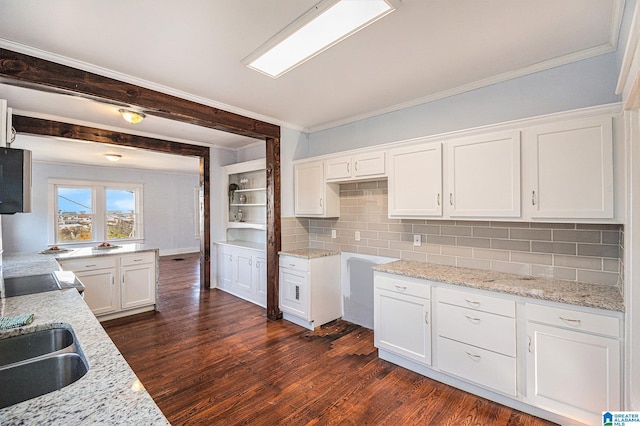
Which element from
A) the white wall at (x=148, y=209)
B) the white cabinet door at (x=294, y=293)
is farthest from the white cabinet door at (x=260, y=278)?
the white wall at (x=148, y=209)

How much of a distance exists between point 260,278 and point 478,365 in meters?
3.05

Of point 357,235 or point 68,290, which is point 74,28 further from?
point 357,235

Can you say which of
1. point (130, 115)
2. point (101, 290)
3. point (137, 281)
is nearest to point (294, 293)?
point (137, 281)

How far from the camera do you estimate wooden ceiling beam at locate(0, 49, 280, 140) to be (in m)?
2.15

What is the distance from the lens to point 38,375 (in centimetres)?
116

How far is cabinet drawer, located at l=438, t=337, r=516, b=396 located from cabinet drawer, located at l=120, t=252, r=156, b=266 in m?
3.84

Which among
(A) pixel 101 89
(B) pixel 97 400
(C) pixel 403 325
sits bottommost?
(C) pixel 403 325

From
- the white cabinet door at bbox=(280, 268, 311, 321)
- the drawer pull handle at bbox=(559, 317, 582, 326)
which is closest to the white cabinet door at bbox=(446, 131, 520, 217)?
the drawer pull handle at bbox=(559, 317, 582, 326)

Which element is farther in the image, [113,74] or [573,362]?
[113,74]

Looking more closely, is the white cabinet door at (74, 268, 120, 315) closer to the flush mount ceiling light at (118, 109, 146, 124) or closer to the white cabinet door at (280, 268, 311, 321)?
the flush mount ceiling light at (118, 109, 146, 124)

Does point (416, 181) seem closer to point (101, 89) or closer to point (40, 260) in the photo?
point (101, 89)

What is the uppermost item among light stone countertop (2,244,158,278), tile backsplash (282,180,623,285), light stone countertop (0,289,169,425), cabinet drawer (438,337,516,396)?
tile backsplash (282,180,623,285)

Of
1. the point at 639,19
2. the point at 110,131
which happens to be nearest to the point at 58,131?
the point at 110,131

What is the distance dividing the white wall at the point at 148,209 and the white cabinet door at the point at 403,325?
290 inches
